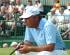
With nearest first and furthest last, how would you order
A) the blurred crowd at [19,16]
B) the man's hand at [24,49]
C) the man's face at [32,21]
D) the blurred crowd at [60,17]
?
the man's face at [32,21] → the man's hand at [24,49] → the blurred crowd at [60,17] → the blurred crowd at [19,16]

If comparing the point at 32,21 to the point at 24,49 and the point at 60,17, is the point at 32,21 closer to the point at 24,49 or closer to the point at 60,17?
the point at 24,49

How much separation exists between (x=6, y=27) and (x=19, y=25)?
0.60m

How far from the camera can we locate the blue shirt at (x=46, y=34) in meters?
5.73

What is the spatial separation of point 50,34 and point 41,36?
0.24 metres

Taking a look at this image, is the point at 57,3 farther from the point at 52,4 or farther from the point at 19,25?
the point at 19,25

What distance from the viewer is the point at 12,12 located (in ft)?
54.4

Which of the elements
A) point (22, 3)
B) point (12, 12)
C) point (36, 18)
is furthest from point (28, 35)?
point (22, 3)

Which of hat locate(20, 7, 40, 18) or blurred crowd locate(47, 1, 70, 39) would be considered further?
blurred crowd locate(47, 1, 70, 39)

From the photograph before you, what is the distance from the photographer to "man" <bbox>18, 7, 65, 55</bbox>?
225 inches

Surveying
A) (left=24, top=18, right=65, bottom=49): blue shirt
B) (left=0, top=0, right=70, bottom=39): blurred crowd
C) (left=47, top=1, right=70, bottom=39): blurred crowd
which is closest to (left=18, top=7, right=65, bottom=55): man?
(left=24, top=18, right=65, bottom=49): blue shirt

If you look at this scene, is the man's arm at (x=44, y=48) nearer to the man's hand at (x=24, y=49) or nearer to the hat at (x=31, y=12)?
the man's hand at (x=24, y=49)

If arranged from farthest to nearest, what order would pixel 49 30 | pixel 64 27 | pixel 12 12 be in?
pixel 12 12
pixel 64 27
pixel 49 30

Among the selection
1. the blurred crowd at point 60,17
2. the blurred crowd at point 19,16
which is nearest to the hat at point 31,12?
the blurred crowd at point 19,16

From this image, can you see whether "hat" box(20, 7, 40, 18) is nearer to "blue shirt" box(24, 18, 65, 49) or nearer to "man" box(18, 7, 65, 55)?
"man" box(18, 7, 65, 55)
